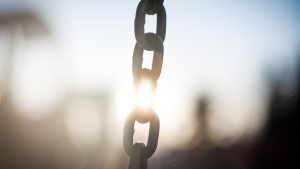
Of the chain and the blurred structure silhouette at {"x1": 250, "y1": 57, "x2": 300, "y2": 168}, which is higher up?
the chain

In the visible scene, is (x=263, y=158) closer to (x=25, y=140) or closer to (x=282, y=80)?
(x=282, y=80)

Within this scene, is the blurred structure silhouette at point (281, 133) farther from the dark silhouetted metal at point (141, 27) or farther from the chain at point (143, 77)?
the dark silhouetted metal at point (141, 27)

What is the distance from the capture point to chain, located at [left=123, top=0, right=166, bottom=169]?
5.45 ft

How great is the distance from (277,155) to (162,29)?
20.0 metres

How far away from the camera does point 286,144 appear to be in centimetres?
2103

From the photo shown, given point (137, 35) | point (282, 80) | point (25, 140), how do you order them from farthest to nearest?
point (282, 80) → point (25, 140) → point (137, 35)

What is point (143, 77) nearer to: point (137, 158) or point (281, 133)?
point (137, 158)

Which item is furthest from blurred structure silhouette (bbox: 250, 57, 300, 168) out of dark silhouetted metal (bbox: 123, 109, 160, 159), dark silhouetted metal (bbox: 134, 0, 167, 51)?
dark silhouetted metal (bbox: 134, 0, 167, 51)

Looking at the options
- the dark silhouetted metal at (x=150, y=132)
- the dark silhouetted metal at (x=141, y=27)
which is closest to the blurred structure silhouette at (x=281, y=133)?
the dark silhouetted metal at (x=150, y=132)

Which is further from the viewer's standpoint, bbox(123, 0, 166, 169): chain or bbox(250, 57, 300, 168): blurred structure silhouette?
bbox(250, 57, 300, 168): blurred structure silhouette

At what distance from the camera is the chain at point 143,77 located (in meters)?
1.66

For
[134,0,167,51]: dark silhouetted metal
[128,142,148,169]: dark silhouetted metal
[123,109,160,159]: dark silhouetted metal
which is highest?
[134,0,167,51]: dark silhouetted metal

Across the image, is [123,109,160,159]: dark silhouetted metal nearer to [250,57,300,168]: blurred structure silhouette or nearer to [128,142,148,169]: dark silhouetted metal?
[128,142,148,169]: dark silhouetted metal

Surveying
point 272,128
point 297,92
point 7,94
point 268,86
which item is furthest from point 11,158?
point 268,86
